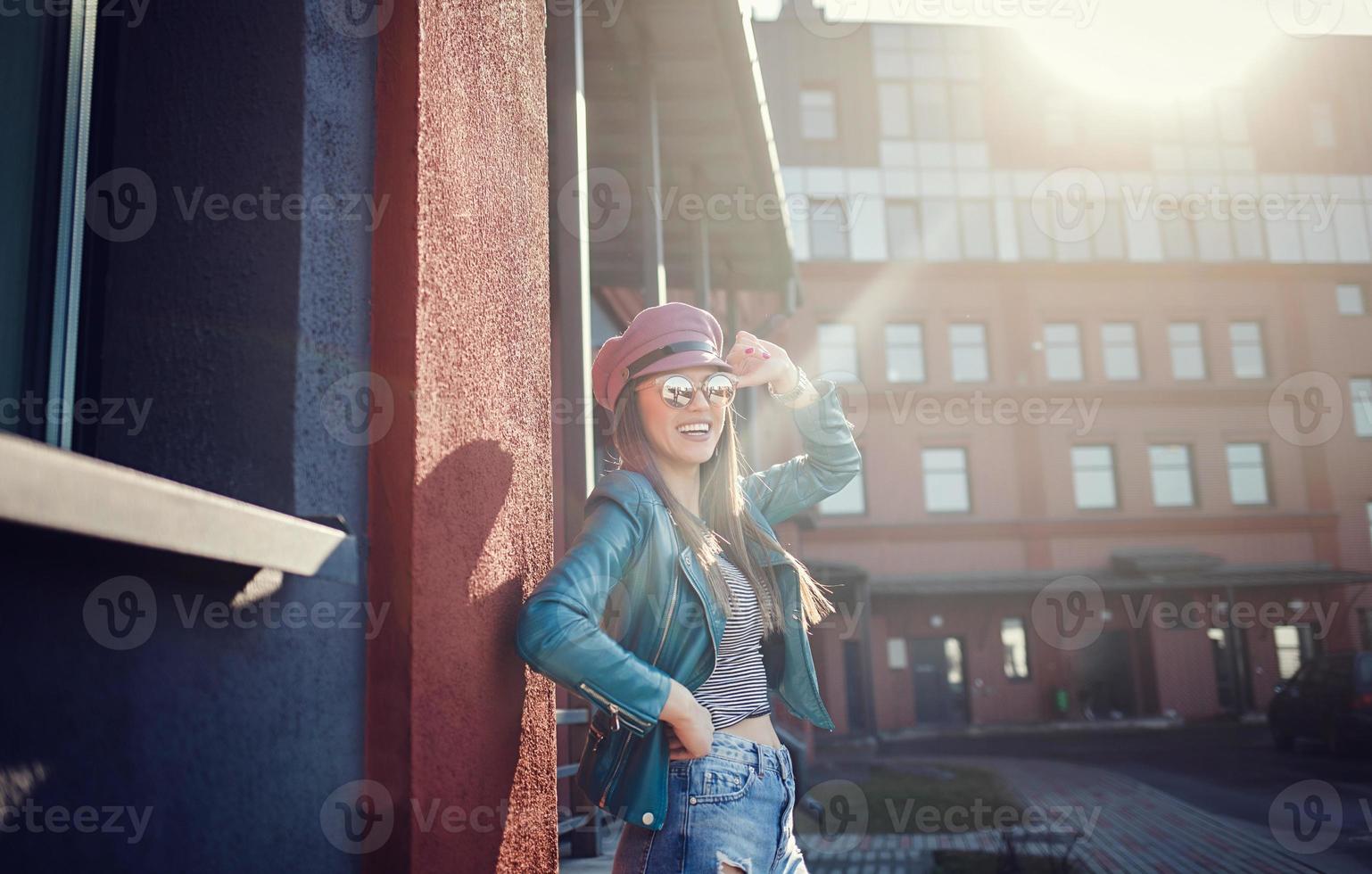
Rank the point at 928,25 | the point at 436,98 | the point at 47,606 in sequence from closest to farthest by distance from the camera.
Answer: the point at 47,606
the point at 436,98
the point at 928,25

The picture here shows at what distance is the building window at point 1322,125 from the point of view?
2977 centimetres

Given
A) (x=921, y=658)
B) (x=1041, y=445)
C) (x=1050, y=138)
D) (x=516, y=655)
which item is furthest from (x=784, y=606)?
(x=1050, y=138)

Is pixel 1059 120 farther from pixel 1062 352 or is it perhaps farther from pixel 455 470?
pixel 455 470

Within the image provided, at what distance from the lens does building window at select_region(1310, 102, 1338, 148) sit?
2977cm

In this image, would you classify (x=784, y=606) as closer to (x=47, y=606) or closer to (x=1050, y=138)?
(x=47, y=606)

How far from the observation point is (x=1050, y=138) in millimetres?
28656

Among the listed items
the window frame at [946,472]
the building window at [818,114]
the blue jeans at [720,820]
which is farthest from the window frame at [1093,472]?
the blue jeans at [720,820]

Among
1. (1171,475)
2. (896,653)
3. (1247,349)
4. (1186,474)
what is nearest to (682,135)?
(896,653)

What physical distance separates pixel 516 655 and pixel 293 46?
1303 mm

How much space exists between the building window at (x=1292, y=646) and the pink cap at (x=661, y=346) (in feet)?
92.9

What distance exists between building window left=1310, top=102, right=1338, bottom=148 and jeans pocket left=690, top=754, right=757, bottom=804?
1350 inches

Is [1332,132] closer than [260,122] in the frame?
No

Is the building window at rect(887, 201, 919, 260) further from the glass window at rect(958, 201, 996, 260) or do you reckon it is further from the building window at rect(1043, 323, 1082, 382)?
the building window at rect(1043, 323, 1082, 382)

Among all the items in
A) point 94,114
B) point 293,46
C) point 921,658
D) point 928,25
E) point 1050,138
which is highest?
point 928,25
